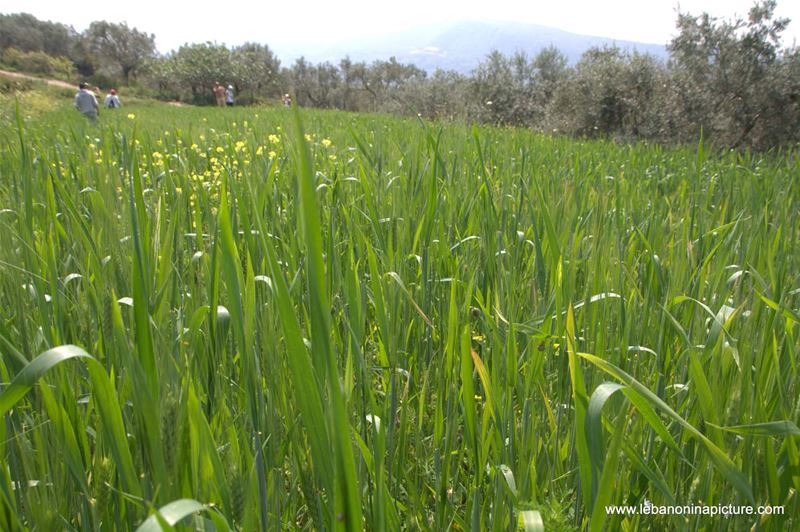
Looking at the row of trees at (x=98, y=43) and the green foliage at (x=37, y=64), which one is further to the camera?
the row of trees at (x=98, y=43)

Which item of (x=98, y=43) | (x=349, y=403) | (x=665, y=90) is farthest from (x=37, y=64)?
(x=349, y=403)

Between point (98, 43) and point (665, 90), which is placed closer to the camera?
point (665, 90)

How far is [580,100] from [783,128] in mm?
6119

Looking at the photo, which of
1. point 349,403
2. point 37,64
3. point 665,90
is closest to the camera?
point 349,403

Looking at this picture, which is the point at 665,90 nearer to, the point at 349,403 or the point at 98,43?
the point at 349,403

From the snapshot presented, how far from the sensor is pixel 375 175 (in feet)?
10.4

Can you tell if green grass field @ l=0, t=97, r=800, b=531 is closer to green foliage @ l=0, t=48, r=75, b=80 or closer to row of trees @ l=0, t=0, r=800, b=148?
row of trees @ l=0, t=0, r=800, b=148

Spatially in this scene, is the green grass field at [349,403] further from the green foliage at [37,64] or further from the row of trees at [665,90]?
the green foliage at [37,64]

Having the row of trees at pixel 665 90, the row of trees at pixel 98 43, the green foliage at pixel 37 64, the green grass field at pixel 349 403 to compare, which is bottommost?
the green grass field at pixel 349 403

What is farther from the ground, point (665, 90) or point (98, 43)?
point (98, 43)

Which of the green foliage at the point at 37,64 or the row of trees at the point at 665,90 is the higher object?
the green foliage at the point at 37,64

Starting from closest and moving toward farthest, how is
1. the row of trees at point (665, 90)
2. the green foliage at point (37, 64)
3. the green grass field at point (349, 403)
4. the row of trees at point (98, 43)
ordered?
the green grass field at point (349, 403) < the row of trees at point (665, 90) < the green foliage at point (37, 64) < the row of trees at point (98, 43)

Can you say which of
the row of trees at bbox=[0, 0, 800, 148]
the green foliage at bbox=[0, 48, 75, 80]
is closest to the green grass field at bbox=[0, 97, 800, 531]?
the row of trees at bbox=[0, 0, 800, 148]

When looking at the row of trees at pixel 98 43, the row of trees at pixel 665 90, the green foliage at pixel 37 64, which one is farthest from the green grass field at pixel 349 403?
the row of trees at pixel 98 43
